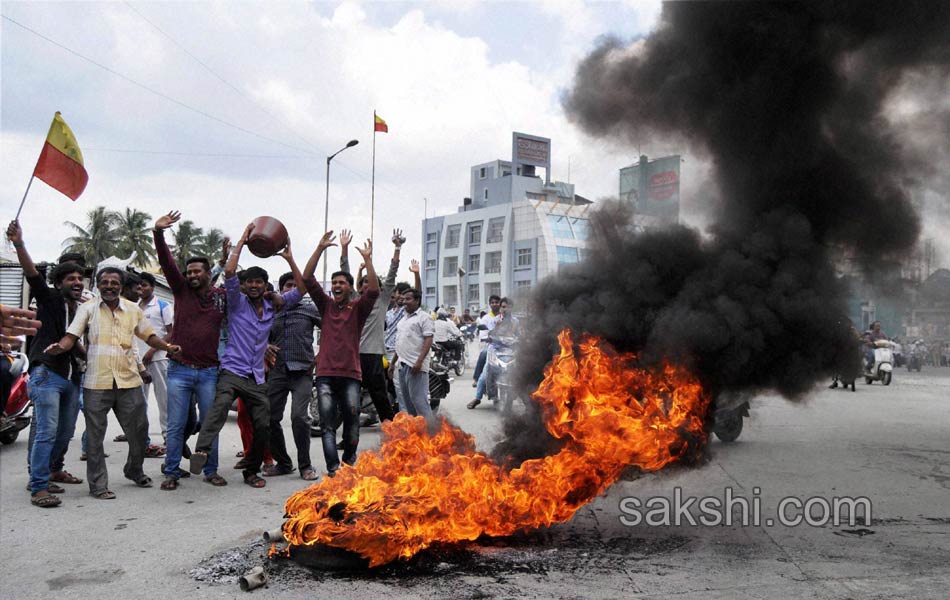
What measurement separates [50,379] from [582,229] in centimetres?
474

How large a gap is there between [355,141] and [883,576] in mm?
23577

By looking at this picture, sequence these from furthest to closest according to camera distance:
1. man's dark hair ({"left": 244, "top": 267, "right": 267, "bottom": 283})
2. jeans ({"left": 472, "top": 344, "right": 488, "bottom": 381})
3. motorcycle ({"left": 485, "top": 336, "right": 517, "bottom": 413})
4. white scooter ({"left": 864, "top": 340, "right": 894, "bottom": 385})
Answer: white scooter ({"left": 864, "top": 340, "right": 894, "bottom": 385}), jeans ({"left": 472, "top": 344, "right": 488, "bottom": 381}), motorcycle ({"left": 485, "top": 336, "right": 517, "bottom": 413}), man's dark hair ({"left": 244, "top": 267, "right": 267, "bottom": 283})

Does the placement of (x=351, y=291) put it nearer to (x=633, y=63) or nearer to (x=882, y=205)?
(x=633, y=63)

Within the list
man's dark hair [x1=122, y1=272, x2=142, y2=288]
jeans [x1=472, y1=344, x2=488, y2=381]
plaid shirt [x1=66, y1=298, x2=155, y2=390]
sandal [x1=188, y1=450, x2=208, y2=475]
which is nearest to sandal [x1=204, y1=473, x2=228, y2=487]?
sandal [x1=188, y1=450, x2=208, y2=475]

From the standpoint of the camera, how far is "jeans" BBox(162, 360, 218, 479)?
22.2 ft

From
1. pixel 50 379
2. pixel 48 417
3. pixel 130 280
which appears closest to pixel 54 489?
pixel 48 417

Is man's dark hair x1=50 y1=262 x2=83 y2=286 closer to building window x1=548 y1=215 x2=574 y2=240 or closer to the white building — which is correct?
building window x1=548 y1=215 x2=574 y2=240

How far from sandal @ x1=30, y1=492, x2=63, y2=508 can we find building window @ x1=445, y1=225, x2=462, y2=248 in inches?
2363

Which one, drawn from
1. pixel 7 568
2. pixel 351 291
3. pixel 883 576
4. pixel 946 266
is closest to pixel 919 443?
pixel 946 266

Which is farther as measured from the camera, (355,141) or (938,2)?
(355,141)

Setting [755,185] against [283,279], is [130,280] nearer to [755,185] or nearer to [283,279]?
[283,279]

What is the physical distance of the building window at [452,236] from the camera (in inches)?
2594

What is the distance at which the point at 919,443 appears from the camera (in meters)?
9.51

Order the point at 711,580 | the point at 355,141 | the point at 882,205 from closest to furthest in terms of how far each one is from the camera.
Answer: the point at 711,580, the point at 882,205, the point at 355,141
